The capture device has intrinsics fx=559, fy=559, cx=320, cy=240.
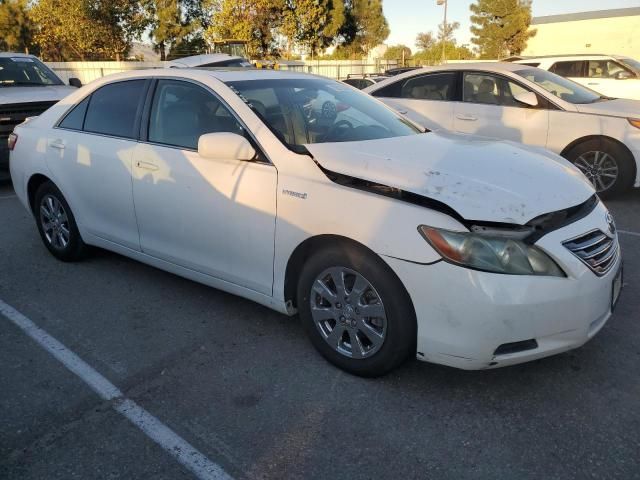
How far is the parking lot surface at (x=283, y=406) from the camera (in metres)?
2.38

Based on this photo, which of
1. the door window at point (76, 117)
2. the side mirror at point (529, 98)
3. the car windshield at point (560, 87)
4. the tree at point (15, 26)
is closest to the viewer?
the door window at point (76, 117)

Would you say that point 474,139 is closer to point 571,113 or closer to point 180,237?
point 180,237

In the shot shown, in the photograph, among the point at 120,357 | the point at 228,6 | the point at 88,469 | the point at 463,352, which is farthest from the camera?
the point at 228,6

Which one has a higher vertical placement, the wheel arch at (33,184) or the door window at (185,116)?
the door window at (185,116)

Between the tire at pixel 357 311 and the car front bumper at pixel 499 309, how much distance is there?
3.2 inches

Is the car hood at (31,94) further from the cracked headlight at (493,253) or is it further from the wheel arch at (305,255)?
the cracked headlight at (493,253)

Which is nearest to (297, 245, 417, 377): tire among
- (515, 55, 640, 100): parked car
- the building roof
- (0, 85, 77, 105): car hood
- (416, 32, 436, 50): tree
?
(0, 85, 77, 105): car hood

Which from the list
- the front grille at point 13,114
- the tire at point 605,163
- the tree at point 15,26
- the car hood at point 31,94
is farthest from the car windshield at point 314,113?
the tree at point 15,26

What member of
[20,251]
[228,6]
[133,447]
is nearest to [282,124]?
[133,447]

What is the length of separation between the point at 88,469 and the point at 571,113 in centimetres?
631

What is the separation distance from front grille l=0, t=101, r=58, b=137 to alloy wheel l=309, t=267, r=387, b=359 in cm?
619

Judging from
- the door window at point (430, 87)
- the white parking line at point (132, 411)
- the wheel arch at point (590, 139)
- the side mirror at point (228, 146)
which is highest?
the door window at point (430, 87)

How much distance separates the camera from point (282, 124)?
Answer: 11.3 ft

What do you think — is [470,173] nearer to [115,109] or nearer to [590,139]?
[115,109]
